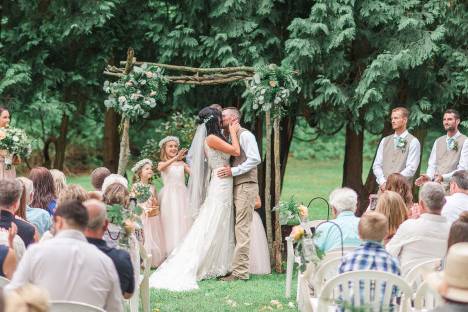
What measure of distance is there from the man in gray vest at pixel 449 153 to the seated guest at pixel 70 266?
20.4 ft

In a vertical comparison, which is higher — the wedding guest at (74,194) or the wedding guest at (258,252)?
the wedding guest at (74,194)

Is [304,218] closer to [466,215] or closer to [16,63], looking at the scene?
[466,215]

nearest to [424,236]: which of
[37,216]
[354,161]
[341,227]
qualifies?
[341,227]

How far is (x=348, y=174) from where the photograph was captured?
47.6 ft

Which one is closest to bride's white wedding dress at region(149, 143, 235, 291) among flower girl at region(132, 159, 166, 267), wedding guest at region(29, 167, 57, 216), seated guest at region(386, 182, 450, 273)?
flower girl at region(132, 159, 166, 267)

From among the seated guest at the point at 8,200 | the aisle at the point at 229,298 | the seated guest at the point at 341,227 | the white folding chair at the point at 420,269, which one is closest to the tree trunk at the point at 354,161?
the aisle at the point at 229,298

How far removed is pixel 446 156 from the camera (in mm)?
10828

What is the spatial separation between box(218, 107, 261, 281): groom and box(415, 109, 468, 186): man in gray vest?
82.2 inches

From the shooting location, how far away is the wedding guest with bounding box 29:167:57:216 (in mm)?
8344

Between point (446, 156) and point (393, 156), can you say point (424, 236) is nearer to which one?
point (393, 156)

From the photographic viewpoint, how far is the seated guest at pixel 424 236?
6.60 metres

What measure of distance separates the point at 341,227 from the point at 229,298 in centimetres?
205

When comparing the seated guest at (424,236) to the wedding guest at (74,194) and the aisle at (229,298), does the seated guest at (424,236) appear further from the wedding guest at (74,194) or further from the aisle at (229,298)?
the wedding guest at (74,194)

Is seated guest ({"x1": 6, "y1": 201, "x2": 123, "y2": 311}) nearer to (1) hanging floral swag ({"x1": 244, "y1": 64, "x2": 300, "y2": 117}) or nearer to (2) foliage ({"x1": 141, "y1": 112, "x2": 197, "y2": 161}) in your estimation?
(1) hanging floral swag ({"x1": 244, "y1": 64, "x2": 300, "y2": 117})
